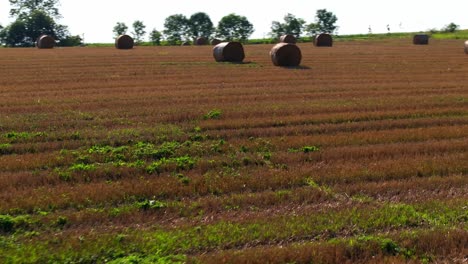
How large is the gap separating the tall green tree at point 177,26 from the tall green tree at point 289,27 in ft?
61.6

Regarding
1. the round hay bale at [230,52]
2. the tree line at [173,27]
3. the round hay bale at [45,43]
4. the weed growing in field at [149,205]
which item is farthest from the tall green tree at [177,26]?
the weed growing in field at [149,205]

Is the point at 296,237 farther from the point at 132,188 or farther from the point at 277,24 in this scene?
the point at 277,24

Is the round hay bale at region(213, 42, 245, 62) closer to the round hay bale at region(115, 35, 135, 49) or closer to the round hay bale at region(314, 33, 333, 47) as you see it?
the round hay bale at region(115, 35, 135, 49)

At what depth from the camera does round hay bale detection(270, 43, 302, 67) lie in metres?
26.5

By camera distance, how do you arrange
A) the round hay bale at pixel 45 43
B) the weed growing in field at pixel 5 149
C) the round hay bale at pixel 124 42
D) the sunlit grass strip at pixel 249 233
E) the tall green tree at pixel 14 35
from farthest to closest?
the tall green tree at pixel 14 35 → the round hay bale at pixel 45 43 → the round hay bale at pixel 124 42 → the weed growing in field at pixel 5 149 → the sunlit grass strip at pixel 249 233

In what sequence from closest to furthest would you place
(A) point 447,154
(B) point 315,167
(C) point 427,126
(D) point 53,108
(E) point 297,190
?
(E) point 297,190, (B) point 315,167, (A) point 447,154, (C) point 427,126, (D) point 53,108

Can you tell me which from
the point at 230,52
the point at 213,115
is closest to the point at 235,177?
the point at 213,115

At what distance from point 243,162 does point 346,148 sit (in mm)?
2146

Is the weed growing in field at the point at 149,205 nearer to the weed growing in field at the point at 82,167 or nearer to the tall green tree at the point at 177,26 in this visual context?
the weed growing in field at the point at 82,167

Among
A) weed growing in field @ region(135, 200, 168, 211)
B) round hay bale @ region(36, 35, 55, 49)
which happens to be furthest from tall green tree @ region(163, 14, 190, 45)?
weed growing in field @ region(135, 200, 168, 211)

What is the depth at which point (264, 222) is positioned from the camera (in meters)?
6.00

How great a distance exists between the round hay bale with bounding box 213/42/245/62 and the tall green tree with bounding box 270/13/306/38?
7373 centimetres

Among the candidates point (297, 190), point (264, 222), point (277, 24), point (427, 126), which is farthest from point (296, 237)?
point (277, 24)

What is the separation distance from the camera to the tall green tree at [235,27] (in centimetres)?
10162
